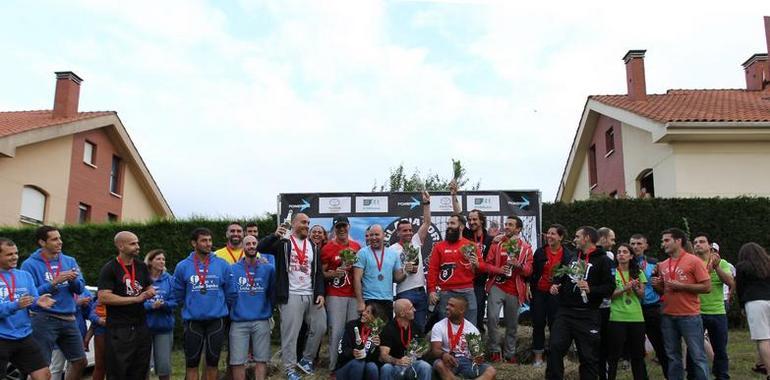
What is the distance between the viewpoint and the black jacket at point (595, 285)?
6812 millimetres

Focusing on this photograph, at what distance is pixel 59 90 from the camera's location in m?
22.1

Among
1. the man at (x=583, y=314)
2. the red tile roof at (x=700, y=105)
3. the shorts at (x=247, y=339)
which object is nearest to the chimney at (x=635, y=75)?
the red tile roof at (x=700, y=105)

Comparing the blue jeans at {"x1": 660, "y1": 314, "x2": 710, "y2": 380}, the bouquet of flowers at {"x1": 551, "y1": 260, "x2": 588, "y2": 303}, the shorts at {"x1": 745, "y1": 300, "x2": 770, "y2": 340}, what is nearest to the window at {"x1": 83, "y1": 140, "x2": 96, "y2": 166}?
the bouquet of flowers at {"x1": 551, "y1": 260, "x2": 588, "y2": 303}

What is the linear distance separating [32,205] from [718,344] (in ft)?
63.3

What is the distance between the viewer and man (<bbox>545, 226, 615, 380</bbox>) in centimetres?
681

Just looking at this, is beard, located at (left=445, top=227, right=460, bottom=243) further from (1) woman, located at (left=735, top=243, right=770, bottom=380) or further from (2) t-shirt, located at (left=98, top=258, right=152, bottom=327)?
(2) t-shirt, located at (left=98, top=258, right=152, bottom=327)

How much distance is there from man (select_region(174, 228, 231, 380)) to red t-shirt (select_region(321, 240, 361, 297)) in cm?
133

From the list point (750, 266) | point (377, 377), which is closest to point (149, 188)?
point (377, 377)

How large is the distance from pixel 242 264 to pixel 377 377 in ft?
6.61

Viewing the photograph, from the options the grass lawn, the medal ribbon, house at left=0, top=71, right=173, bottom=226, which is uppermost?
house at left=0, top=71, right=173, bottom=226

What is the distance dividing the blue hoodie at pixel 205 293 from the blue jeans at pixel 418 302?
7.59 feet

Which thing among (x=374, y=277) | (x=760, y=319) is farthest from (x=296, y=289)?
(x=760, y=319)

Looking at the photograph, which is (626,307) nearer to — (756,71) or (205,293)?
(205,293)

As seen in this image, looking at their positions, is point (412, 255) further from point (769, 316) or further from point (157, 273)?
point (769, 316)
